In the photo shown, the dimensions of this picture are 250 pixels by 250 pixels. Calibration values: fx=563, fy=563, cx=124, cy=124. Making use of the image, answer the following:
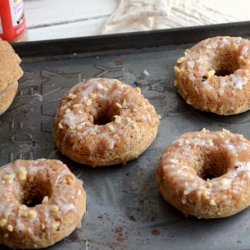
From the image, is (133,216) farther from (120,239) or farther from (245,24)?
(245,24)

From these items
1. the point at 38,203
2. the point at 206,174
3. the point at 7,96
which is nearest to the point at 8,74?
the point at 7,96

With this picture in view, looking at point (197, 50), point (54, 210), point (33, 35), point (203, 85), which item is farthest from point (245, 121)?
point (33, 35)

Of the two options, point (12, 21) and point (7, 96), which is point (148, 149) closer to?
point (7, 96)

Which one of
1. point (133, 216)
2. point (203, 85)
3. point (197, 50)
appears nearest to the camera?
point (133, 216)

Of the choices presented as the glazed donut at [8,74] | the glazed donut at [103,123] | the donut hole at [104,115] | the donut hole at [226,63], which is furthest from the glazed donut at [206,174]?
the glazed donut at [8,74]

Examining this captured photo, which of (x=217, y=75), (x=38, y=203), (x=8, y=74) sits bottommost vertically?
(x=38, y=203)

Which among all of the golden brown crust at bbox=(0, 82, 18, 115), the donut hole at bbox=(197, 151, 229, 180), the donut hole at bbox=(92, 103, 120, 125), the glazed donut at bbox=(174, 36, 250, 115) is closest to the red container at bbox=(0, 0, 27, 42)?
the golden brown crust at bbox=(0, 82, 18, 115)
